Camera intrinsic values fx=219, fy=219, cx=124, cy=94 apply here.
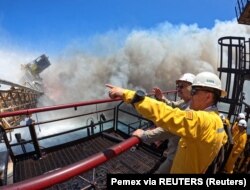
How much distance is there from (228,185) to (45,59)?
30023 mm

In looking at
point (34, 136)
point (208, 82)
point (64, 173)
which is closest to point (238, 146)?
point (208, 82)

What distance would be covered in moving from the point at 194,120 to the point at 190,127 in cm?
6

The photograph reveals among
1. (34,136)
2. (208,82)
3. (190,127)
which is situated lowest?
(34,136)

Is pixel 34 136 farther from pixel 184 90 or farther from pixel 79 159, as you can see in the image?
pixel 184 90

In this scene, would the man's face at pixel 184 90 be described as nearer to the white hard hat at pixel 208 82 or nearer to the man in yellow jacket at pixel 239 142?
the white hard hat at pixel 208 82

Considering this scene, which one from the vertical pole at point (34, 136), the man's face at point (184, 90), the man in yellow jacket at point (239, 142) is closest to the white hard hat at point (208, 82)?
the man's face at point (184, 90)

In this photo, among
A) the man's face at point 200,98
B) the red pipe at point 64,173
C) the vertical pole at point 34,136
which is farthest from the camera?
the vertical pole at point 34,136

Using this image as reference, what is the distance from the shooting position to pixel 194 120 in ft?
5.00

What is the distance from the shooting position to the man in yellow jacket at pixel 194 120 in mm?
1521

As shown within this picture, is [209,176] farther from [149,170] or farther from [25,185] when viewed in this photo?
[149,170]

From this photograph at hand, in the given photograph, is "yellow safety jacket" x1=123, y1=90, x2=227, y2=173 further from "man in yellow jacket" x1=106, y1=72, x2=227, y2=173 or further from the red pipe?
the red pipe

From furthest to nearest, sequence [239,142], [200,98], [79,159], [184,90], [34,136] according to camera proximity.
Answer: [239,142]
[79,159]
[34,136]
[184,90]
[200,98]

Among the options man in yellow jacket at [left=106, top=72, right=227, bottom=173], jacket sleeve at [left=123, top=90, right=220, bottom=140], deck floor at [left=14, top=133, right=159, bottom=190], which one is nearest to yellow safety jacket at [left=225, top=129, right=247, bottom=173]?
deck floor at [left=14, top=133, right=159, bottom=190]

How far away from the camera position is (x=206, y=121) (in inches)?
61.7
